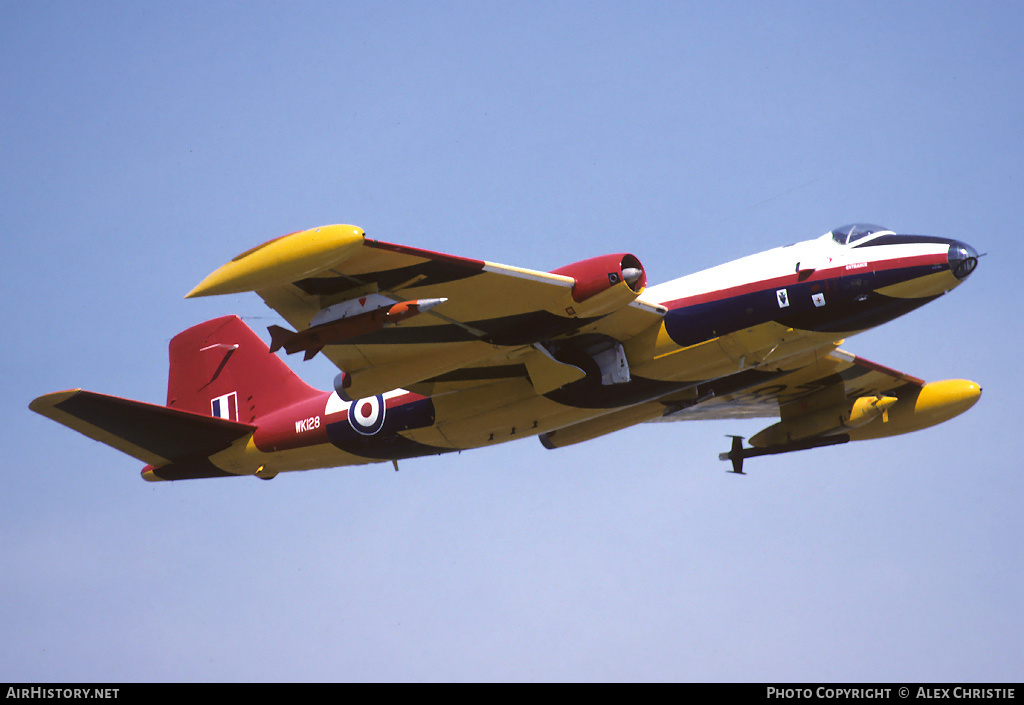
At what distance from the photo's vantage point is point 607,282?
1781cm

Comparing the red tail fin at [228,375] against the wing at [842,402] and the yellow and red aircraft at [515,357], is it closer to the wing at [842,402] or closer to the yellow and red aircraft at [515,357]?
the yellow and red aircraft at [515,357]

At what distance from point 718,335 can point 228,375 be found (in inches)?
538

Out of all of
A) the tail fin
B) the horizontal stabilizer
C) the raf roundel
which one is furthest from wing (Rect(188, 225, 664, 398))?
the tail fin

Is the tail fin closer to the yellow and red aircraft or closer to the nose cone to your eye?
the yellow and red aircraft

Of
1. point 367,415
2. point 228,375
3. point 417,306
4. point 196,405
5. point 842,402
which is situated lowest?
point 842,402

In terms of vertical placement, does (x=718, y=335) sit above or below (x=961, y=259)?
below

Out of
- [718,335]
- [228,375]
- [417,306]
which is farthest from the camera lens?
[228,375]

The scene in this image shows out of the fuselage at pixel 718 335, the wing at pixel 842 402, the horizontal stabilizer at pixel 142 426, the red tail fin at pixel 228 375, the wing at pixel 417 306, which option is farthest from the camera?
the wing at pixel 842 402

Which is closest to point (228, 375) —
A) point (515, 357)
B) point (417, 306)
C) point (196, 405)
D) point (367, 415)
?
point (196, 405)

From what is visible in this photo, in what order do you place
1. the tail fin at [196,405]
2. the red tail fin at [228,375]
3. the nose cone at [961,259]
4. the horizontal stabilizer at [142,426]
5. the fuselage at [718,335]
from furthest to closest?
the red tail fin at [228,375], the tail fin at [196,405], the horizontal stabilizer at [142,426], the fuselage at [718,335], the nose cone at [961,259]

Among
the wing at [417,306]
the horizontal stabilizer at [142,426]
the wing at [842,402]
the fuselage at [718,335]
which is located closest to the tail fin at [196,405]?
the horizontal stabilizer at [142,426]

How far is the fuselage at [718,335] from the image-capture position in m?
19.1

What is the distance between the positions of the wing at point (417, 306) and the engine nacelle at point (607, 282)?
0.08 feet

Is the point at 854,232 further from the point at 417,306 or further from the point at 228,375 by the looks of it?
the point at 228,375
